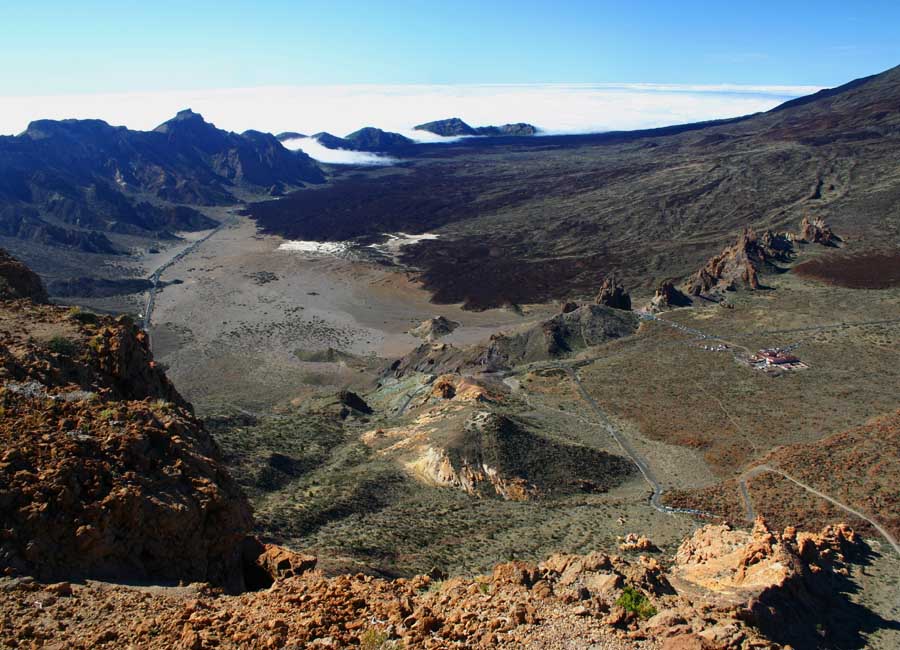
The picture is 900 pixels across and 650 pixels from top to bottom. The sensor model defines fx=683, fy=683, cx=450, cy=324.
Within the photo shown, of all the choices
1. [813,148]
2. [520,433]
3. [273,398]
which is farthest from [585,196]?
[520,433]

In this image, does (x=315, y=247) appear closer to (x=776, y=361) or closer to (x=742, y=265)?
(x=742, y=265)

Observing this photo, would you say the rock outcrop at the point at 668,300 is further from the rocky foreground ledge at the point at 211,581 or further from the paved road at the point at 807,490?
the rocky foreground ledge at the point at 211,581

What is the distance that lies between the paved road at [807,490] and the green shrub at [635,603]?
11.6 m

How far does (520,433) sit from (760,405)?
522 inches

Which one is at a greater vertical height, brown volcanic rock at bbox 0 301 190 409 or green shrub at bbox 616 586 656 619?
brown volcanic rock at bbox 0 301 190 409

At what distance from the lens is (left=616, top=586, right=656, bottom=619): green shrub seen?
34.2 feet

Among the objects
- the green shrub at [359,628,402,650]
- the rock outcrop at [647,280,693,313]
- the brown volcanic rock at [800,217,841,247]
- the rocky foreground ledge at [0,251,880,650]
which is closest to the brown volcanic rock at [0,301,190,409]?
the rocky foreground ledge at [0,251,880,650]

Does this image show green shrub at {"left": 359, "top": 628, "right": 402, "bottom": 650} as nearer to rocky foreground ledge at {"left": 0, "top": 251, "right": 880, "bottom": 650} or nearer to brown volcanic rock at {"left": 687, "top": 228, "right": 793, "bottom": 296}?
rocky foreground ledge at {"left": 0, "top": 251, "right": 880, "bottom": 650}

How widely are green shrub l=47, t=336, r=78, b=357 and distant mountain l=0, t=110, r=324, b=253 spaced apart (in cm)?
8827

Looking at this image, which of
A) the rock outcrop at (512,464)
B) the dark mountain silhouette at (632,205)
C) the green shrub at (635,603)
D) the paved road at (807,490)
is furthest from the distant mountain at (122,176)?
the green shrub at (635,603)

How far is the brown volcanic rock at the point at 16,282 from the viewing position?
19472 millimetres

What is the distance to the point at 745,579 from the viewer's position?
13711 millimetres

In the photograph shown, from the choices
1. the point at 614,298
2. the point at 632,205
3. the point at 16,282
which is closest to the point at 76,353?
the point at 16,282

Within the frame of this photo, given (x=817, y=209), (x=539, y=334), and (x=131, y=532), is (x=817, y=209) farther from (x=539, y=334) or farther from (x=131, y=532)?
(x=131, y=532)
